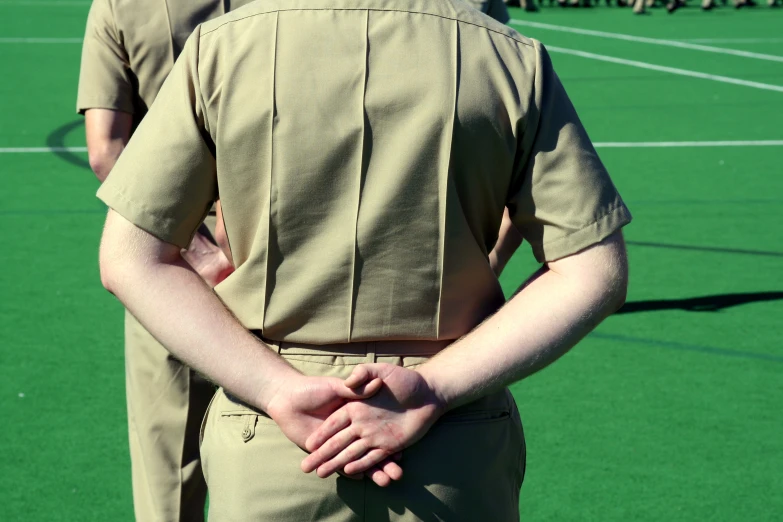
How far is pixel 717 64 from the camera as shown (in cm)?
1616

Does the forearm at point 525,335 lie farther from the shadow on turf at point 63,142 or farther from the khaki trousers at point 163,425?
the shadow on turf at point 63,142

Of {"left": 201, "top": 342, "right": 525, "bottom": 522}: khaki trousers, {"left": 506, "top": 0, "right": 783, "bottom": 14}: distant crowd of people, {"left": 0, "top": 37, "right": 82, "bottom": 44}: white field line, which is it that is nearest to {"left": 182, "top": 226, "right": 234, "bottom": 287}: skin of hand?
{"left": 201, "top": 342, "right": 525, "bottom": 522}: khaki trousers

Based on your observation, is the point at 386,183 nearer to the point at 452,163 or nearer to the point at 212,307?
the point at 452,163

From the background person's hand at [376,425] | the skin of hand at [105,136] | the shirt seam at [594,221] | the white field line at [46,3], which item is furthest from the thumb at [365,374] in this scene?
the white field line at [46,3]

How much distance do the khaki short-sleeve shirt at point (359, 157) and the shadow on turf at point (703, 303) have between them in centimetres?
450

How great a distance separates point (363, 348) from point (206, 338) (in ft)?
0.94

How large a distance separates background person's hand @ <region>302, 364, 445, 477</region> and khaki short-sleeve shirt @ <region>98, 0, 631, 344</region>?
142 mm

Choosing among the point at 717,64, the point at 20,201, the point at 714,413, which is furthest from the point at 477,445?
the point at 717,64

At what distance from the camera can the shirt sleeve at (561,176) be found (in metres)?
1.99

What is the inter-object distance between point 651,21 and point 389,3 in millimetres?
22159

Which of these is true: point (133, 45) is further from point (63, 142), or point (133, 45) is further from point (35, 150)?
point (63, 142)

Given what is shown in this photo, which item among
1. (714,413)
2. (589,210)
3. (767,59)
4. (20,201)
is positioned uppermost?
(589,210)

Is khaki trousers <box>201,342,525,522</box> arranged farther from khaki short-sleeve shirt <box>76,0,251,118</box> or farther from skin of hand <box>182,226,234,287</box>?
khaki short-sleeve shirt <box>76,0,251,118</box>

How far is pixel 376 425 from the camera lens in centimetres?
196
